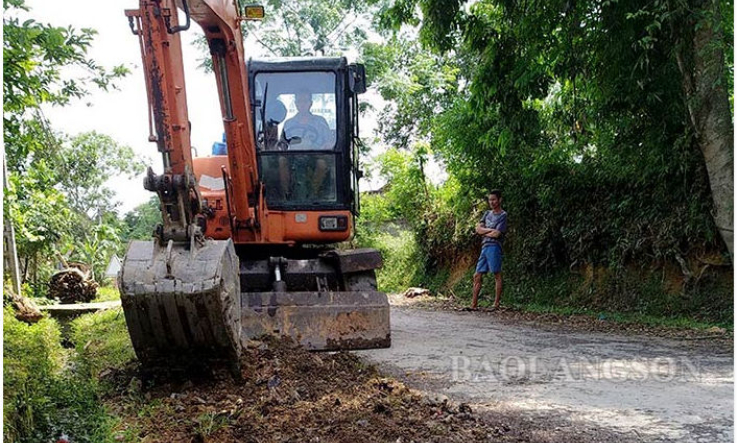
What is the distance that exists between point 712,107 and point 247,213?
468 cm

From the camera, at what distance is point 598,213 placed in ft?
34.0

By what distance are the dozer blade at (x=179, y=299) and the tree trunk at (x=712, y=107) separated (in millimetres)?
4998

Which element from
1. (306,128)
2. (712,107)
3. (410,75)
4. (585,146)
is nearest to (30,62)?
(306,128)

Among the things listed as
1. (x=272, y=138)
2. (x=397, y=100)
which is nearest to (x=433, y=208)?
(x=397, y=100)

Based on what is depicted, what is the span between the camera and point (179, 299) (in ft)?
13.4

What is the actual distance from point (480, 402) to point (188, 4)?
3307mm

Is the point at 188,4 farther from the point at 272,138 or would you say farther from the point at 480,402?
the point at 480,402

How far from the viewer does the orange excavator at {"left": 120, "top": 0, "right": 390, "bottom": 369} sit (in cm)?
420

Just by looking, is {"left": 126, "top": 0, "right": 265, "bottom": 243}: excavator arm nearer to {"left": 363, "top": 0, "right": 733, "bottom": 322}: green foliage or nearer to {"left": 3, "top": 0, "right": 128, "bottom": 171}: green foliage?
{"left": 3, "top": 0, "right": 128, "bottom": 171}: green foliage

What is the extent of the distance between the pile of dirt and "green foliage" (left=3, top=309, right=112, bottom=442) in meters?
0.15

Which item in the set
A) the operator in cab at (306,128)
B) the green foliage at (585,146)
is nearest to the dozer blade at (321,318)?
the operator in cab at (306,128)

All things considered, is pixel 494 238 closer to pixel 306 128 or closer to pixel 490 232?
pixel 490 232

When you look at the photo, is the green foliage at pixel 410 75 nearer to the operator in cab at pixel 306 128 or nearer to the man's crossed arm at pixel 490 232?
the man's crossed arm at pixel 490 232

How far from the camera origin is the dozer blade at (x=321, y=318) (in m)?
5.81
